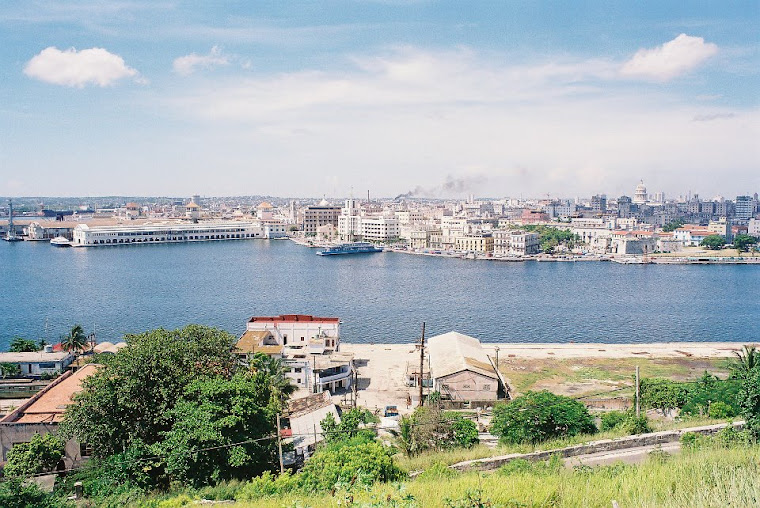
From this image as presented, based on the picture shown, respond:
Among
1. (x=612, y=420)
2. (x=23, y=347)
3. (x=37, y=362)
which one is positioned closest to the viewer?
(x=612, y=420)

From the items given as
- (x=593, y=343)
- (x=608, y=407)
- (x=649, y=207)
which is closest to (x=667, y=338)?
(x=593, y=343)

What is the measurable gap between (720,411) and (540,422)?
2.20m

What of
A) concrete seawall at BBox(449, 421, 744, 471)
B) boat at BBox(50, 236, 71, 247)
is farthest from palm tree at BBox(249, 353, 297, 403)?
boat at BBox(50, 236, 71, 247)

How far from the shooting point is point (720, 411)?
6.83 meters

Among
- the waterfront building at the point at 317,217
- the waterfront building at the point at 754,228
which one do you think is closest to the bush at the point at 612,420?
the waterfront building at the point at 317,217

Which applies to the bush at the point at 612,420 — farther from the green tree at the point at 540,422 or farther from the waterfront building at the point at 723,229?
the waterfront building at the point at 723,229

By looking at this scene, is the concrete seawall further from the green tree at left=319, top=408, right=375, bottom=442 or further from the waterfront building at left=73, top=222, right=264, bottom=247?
the waterfront building at left=73, top=222, right=264, bottom=247

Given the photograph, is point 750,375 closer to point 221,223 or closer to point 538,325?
point 538,325

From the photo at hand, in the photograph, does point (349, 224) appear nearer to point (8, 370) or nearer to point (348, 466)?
point (8, 370)

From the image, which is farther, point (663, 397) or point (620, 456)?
point (663, 397)

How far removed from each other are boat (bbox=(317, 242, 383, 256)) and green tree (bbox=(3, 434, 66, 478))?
1218 inches

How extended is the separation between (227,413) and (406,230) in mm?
39626

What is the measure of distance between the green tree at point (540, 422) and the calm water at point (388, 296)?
8.35 metres

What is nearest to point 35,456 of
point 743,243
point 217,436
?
point 217,436
